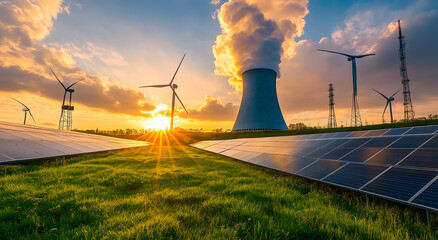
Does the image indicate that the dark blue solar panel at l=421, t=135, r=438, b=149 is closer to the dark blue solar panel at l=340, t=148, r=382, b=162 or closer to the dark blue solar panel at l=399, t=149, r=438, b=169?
the dark blue solar panel at l=399, t=149, r=438, b=169

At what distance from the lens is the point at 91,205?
16.3 feet

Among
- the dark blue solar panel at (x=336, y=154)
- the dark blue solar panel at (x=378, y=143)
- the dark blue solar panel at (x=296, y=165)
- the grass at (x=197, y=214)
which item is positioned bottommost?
the grass at (x=197, y=214)

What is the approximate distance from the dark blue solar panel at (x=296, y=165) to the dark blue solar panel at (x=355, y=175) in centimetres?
162

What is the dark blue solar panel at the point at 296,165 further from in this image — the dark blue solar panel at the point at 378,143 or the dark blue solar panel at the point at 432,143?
the dark blue solar panel at the point at 432,143

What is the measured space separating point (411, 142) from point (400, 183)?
503cm

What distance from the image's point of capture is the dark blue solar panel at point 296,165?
813cm

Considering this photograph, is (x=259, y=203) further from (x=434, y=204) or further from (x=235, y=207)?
(x=434, y=204)

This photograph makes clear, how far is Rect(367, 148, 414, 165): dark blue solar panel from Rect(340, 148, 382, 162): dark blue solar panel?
0.27 metres

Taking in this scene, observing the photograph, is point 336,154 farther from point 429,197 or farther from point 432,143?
point 429,197

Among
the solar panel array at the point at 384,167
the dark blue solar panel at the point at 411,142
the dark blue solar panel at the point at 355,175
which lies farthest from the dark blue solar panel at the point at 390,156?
the dark blue solar panel at the point at 411,142

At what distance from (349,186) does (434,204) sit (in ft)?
5.74

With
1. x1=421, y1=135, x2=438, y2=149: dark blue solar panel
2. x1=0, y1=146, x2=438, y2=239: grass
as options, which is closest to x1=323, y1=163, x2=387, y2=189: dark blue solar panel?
x1=0, y1=146, x2=438, y2=239: grass

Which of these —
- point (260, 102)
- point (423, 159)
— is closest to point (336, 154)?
point (423, 159)

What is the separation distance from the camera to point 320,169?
745cm
